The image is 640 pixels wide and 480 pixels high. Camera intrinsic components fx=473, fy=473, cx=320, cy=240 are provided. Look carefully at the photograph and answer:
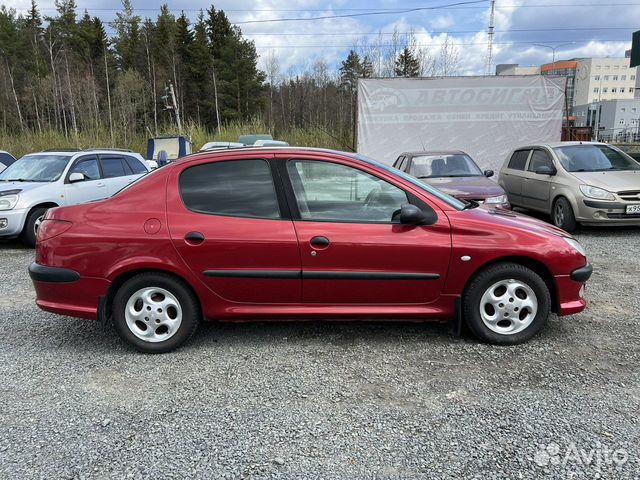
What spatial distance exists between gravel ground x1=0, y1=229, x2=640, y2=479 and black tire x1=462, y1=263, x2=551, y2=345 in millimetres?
103

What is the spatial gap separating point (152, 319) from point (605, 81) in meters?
121

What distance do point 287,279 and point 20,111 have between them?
42.5 meters

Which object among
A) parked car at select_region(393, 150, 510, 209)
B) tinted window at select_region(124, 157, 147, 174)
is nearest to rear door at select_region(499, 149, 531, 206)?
parked car at select_region(393, 150, 510, 209)

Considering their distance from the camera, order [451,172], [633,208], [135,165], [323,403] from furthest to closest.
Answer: [135,165] → [451,172] → [633,208] → [323,403]

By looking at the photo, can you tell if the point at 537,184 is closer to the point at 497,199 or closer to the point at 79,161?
the point at 497,199

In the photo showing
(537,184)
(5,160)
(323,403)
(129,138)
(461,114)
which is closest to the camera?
(323,403)

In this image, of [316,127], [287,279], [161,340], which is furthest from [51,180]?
[316,127]

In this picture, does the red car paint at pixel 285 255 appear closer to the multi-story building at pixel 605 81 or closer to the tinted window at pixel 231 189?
the tinted window at pixel 231 189

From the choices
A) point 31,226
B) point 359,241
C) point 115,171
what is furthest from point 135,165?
point 359,241

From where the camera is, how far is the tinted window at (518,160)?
9703 mm

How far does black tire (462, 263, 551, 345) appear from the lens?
11.6ft

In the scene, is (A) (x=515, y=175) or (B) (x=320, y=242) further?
(A) (x=515, y=175)

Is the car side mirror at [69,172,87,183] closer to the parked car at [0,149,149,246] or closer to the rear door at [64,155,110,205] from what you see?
the parked car at [0,149,149,246]

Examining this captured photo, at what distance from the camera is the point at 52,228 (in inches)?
142
